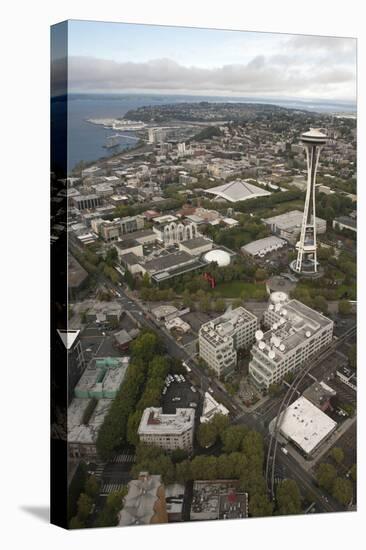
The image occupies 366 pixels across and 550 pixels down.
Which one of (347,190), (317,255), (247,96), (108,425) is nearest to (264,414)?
(108,425)

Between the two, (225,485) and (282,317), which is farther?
(282,317)

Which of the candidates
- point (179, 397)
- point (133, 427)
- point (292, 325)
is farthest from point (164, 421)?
point (292, 325)

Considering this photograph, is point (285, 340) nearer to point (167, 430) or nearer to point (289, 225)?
point (167, 430)

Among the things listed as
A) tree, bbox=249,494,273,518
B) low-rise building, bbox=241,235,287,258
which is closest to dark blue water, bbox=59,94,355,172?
low-rise building, bbox=241,235,287,258

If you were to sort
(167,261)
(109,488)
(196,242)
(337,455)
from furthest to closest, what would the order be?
(196,242) → (167,261) → (337,455) → (109,488)

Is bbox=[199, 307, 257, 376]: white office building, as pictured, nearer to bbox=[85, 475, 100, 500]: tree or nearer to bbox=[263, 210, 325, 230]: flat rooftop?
bbox=[263, 210, 325, 230]: flat rooftop

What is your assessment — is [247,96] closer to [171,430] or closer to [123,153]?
[123,153]

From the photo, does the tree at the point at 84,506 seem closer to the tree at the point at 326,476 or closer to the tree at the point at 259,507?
Answer: the tree at the point at 259,507
